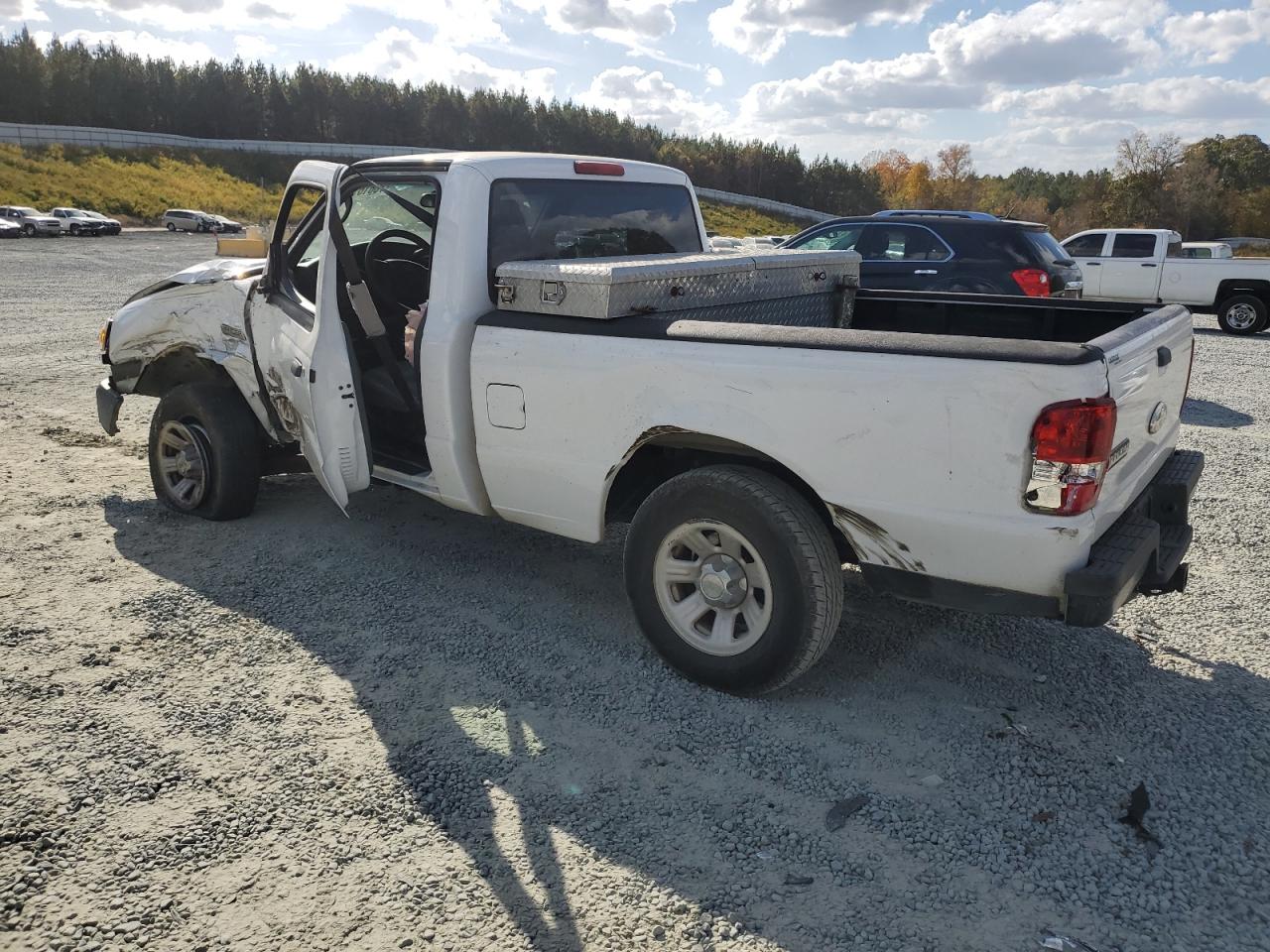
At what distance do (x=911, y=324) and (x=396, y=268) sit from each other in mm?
2888

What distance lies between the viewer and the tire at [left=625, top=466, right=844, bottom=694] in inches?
131

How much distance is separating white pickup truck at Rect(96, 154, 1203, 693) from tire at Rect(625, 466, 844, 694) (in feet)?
0.03

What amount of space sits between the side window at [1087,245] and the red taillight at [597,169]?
14581mm

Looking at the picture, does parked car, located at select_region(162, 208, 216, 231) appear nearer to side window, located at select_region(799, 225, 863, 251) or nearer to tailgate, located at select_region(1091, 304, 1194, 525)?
side window, located at select_region(799, 225, 863, 251)

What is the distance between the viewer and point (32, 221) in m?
38.6

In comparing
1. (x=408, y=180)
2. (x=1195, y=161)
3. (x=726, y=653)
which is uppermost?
(x=1195, y=161)

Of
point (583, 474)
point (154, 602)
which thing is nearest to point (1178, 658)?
point (583, 474)

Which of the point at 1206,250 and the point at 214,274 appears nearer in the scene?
the point at 214,274

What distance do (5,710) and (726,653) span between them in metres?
2.73

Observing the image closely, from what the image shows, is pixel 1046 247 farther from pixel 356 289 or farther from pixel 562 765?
pixel 562 765

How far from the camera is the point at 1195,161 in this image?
205 ft

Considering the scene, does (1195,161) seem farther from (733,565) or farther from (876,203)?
(733,565)

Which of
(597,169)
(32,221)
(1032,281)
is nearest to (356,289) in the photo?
(597,169)

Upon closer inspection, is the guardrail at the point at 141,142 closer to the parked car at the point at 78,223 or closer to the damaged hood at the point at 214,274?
the parked car at the point at 78,223
